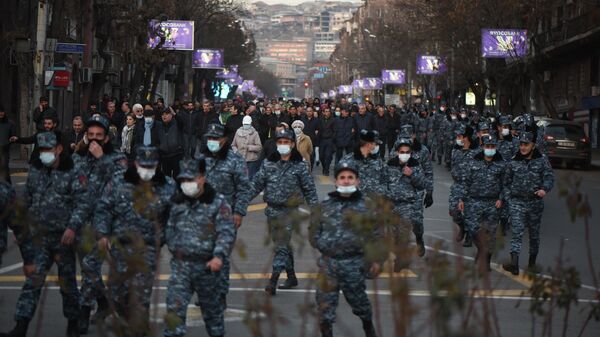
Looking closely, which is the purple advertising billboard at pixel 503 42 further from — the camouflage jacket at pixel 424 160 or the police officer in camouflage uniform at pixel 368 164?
the police officer in camouflage uniform at pixel 368 164

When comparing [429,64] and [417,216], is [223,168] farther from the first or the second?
[429,64]

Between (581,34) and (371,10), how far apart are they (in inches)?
3761

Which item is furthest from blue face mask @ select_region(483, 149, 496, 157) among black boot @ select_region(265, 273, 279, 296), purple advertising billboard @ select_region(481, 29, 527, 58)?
purple advertising billboard @ select_region(481, 29, 527, 58)

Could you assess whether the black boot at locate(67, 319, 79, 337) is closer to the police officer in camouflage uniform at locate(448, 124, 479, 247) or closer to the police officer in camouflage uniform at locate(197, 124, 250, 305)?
the police officer in camouflage uniform at locate(197, 124, 250, 305)

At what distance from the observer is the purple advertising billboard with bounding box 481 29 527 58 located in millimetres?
48906

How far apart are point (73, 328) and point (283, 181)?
3.50m

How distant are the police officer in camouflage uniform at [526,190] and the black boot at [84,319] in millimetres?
5908

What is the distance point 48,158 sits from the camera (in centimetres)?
995

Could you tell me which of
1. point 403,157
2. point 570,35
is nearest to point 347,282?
point 403,157

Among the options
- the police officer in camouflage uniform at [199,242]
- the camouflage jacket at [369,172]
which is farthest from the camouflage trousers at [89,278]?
the camouflage jacket at [369,172]

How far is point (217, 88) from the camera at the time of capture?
97.5m

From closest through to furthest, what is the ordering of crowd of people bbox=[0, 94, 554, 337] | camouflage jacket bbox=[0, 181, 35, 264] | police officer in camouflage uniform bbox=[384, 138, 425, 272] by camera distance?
crowd of people bbox=[0, 94, 554, 337]
camouflage jacket bbox=[0, 181, 35, 264]
police officer in camouflage uniform bbox=[384, 138, 425, 272]

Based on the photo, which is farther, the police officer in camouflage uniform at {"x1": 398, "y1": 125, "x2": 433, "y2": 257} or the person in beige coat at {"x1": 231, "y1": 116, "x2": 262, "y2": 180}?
the person in beige coat at {"x1": 231, "y1": 116, "x2": 262, "y2": 180}

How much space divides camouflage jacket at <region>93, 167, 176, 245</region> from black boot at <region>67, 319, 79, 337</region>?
986 mm
